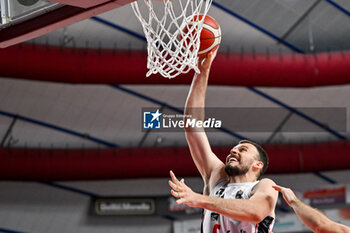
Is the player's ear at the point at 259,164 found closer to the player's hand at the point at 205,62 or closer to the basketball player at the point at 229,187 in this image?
the basketball player at the point at 229,187

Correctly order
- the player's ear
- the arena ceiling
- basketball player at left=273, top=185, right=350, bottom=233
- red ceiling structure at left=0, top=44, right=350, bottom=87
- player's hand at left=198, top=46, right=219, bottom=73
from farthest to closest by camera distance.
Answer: the arena ceiling < red ceiling structure at left=0, top=44, right=350, bottom=87 < player's hand at left=198, top=46, right=219, bottom=73 < the player's ear < basketball player at left=273, top=185, right=350, bottom=233

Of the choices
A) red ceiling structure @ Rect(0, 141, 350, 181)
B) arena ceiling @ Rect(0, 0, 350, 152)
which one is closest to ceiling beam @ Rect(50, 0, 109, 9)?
arena ceiling @ Rect(0, 0, 350, 152)

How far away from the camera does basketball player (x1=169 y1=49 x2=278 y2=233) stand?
409 cm

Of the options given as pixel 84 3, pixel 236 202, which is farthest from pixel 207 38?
pixel 236 202

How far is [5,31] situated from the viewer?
5.71 m

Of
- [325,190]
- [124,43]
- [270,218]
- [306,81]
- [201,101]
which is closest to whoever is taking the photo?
[270,218]

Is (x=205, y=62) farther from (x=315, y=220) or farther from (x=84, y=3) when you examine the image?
(x=315, y=220)

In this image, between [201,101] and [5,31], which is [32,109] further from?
[201,101]

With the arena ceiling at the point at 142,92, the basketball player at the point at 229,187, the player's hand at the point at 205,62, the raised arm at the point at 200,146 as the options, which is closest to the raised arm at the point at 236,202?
the basketball player at the point at 229,187

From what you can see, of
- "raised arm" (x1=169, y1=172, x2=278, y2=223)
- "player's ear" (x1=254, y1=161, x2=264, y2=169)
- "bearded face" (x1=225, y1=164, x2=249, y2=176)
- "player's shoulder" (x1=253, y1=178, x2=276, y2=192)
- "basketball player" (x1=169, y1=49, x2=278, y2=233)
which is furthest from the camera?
"player's ear" (x1=254, y1=161, x2=264, y2=169)

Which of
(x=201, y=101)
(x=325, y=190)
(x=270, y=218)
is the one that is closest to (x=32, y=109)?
(x=325, y=190)

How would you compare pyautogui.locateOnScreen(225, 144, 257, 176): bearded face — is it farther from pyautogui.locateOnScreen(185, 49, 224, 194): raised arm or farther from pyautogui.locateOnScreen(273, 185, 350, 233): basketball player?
pyautogui.locateOnScreen(273, 185, 350, 233): basketball player

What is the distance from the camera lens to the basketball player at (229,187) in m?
4.09

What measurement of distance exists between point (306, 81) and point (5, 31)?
7.23 meters
